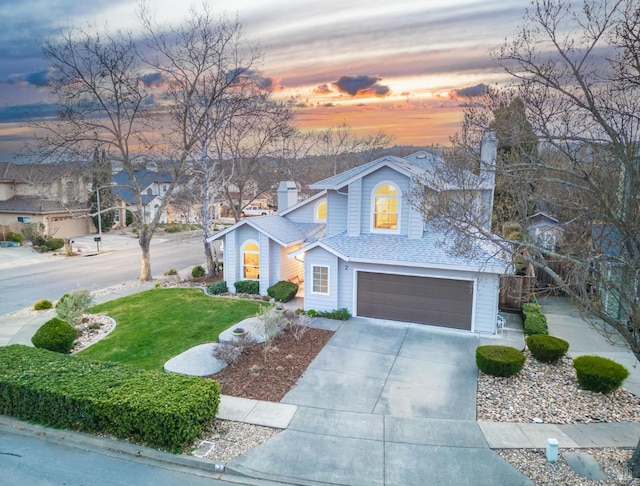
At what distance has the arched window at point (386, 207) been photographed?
1655 centimetres

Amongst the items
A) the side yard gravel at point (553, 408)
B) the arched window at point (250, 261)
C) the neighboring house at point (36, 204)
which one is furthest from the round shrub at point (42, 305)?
the neighboring house at point (36, 204)

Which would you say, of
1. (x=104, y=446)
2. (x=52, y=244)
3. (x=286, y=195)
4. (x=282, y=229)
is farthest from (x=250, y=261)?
(x=52, y=244)

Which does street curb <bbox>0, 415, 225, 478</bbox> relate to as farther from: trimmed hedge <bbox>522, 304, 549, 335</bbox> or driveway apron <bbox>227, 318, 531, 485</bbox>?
trimmed hedge <bbox>522, 304, 549, 335</bbox>

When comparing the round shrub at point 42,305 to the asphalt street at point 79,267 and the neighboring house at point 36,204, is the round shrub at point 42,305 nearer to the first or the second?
the asphalt street at point 79,267

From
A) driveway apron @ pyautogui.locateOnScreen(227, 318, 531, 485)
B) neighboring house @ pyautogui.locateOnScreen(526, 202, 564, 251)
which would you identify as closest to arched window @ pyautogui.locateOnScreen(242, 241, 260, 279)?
driveway apron @ pyautogui.locateOnScreen(227, 318, 531, 485)

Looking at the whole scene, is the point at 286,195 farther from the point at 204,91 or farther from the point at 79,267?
the point at 79,267

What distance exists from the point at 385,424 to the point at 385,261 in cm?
711

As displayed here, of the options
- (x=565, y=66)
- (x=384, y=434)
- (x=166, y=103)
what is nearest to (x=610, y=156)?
(x=565, y=66)

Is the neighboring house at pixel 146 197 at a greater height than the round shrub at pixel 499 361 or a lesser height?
greater

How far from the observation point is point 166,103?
22.9 metres

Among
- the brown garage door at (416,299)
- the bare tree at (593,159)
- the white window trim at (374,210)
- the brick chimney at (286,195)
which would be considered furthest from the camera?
the brick chimney at (286,195)

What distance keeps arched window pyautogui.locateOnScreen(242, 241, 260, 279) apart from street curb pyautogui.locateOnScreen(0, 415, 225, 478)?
11.9 meters

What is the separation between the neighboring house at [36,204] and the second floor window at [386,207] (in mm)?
29677

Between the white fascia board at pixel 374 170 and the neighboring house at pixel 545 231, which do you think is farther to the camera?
the white fascia board at pixel 374 170
